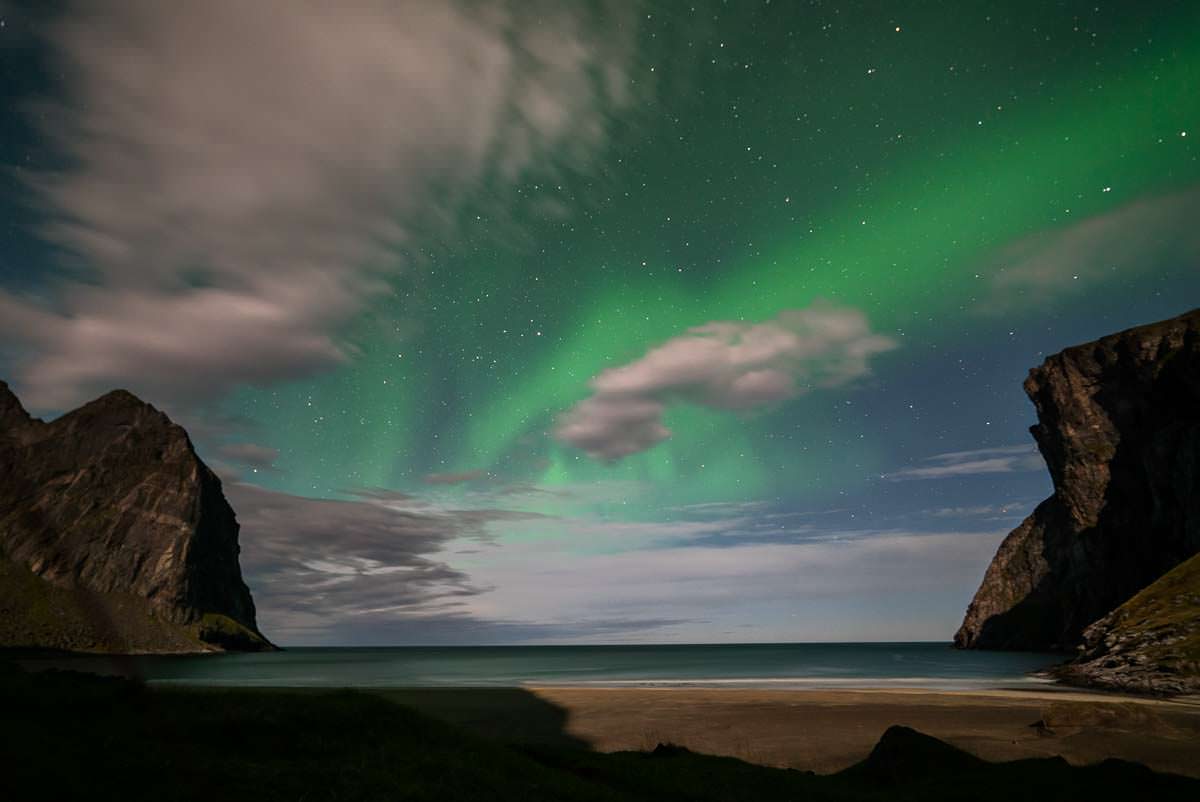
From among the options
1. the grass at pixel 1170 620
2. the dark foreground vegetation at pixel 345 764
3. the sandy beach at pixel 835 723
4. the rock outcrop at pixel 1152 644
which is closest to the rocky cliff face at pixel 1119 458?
the grass at pixel 1170 620

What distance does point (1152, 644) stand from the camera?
206 ft

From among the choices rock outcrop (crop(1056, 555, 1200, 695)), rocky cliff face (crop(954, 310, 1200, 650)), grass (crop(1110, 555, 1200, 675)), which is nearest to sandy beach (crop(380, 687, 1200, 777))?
rock outcrop (crop(1056, 555, 1200, 695))

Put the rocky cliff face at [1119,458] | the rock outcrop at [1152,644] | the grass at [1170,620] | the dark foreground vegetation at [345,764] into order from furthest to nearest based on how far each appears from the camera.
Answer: the rocky cliff face at [1119,458] → the grass at [1170,620] → the rock outcrop at [1152,644] → the dark foreground vegetation at [345,764]

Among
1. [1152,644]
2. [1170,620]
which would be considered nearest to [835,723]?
[1152,644]

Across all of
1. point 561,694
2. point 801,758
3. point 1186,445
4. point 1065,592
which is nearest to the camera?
point 801,758

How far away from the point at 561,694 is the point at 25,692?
51.4m

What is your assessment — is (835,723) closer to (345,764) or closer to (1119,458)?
(345,764)

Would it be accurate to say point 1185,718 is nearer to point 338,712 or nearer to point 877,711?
point 877,711

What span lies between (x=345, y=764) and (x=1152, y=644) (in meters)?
76.4

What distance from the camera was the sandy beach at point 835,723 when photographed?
2977 centimetres

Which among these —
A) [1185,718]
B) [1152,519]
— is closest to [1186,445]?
[1152,519]

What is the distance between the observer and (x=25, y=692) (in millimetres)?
13500

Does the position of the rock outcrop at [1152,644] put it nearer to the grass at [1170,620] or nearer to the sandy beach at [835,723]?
the grass at [1170,620]

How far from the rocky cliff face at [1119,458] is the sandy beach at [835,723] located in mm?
84586
